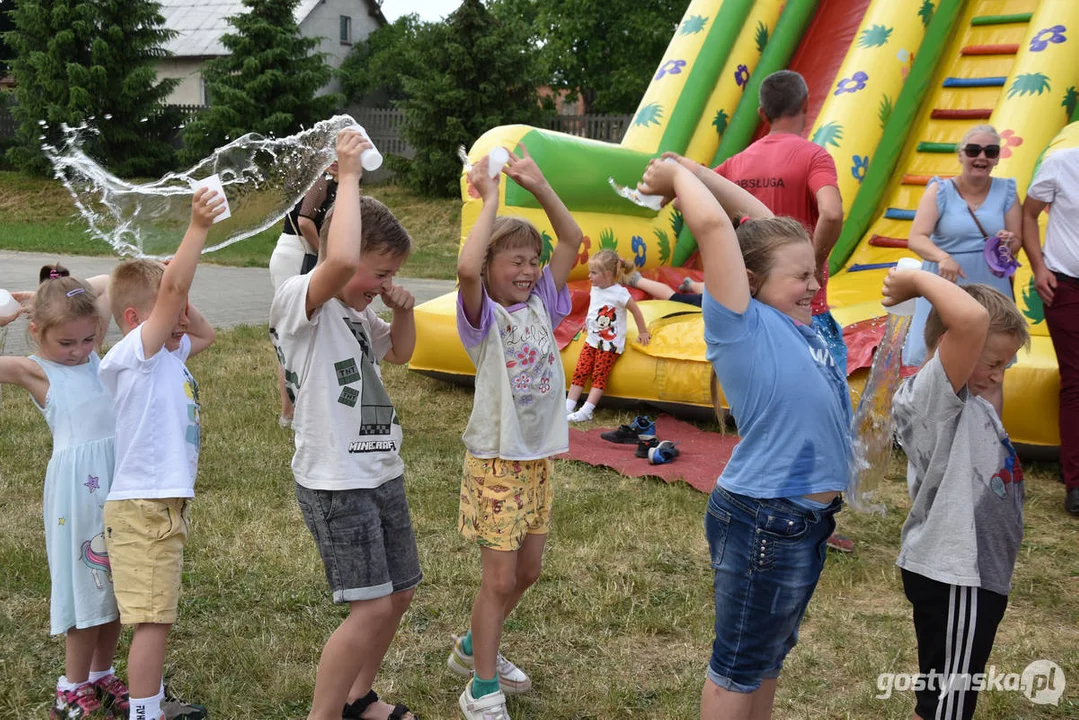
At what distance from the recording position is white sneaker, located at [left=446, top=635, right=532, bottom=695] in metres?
3.08

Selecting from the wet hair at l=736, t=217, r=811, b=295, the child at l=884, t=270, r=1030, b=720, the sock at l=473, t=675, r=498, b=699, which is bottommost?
the sock at l=473, t=675, r=498, b=699

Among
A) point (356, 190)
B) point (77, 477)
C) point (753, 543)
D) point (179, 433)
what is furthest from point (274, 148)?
point (753, 543)

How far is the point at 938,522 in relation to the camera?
241 cm

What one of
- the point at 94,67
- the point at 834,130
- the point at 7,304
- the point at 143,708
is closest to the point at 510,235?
the point at 7,304

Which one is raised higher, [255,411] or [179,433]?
[179,433]

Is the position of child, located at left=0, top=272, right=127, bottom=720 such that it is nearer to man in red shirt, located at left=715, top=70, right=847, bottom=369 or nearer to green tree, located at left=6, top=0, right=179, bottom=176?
man in red shirt, located at left=715, top=70, right=847, bottom=369

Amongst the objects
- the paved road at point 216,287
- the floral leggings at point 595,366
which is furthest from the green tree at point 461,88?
the floral leggings at point 595,366

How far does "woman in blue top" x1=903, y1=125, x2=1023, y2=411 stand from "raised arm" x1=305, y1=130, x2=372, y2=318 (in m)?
3.08

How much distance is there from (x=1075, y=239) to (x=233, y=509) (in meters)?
4.17

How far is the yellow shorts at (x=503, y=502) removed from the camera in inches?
112

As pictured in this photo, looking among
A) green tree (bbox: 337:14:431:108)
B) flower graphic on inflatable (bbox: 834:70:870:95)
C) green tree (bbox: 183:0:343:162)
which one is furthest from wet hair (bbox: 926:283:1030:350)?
green tree (bbox: 337:14:431:108)

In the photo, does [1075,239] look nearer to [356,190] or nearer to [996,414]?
[996,414]

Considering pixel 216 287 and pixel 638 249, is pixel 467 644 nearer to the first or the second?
pixel 638 249

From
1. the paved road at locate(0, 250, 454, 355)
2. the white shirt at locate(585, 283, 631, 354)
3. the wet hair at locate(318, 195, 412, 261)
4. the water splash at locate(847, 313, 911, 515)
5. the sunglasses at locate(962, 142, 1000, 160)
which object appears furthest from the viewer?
the paved road at locate(0, 250, 454, 355)
